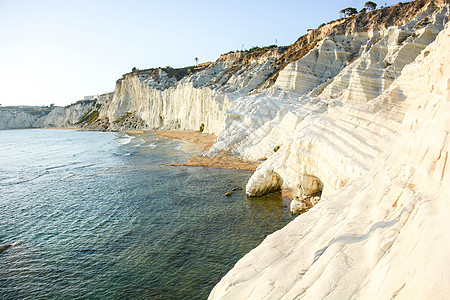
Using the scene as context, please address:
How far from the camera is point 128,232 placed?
61.1 feet

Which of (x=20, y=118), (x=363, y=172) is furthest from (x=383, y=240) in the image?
(x=20, y=118)

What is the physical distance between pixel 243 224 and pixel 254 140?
924 inches

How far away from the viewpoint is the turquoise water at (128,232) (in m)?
13.3

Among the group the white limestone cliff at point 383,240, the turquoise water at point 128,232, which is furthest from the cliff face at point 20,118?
the white limestone cliff at point 383,240

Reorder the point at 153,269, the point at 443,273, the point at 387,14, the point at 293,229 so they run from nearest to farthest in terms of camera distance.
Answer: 1. the point at 443,273
2. the point at 293,229
3. the point at 153,269
4. the point at 387,14

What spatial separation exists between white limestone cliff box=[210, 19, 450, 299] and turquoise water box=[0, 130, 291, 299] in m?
5.39

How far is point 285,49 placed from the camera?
80.8m

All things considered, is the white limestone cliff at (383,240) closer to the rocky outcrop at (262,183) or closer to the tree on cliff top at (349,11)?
the rocky outcrop at (262,183)

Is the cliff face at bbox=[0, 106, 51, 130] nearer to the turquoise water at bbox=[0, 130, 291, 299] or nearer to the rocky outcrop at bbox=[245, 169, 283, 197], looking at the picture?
the turquoise water at bbox=[0, 130, 291, 299]

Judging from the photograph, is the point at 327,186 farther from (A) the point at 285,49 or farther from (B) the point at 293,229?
(A) the point at 285,49

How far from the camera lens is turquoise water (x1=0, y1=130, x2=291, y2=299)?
13.3 meters

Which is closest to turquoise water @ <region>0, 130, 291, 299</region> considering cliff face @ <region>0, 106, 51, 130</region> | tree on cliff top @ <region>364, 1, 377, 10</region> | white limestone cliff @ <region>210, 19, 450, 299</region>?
white limestone cliff @ <region>210, 19, 450, 299</region>

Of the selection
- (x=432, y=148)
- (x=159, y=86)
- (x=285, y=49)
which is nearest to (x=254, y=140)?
(x=432, y=148)

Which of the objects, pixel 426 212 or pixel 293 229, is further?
pixel 293 229
